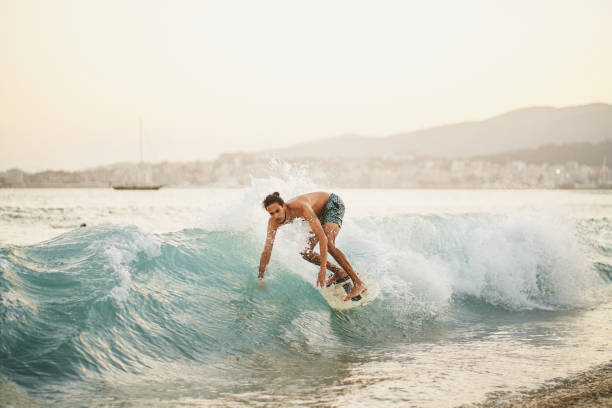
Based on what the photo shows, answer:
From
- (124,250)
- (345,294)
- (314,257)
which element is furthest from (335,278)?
(124,250)

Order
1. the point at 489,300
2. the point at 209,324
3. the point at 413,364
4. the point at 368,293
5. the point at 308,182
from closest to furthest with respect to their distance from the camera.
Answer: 1. the point at 413,364
2. the point at 209,324
3. the point at 368,293
4. the point at 489,300
5. the point at 308,182

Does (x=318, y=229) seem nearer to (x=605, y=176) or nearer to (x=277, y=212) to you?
(x=277, y=212)

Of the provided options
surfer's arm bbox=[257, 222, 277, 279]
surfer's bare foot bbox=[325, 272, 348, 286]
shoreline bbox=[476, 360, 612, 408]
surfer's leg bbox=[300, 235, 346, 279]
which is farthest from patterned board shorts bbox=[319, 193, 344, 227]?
shoreline bbox=[476, 360, 612, 408]

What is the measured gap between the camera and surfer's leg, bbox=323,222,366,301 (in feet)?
21.3

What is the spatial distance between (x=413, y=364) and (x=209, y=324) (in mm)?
2673

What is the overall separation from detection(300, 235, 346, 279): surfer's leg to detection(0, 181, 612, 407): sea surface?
0.52 metres

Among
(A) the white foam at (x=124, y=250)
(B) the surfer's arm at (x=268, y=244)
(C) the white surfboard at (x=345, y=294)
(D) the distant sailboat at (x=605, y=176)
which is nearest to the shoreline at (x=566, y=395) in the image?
(C) the white surfboard at (x=345, y=294)

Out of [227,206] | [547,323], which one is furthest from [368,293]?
[227,206]

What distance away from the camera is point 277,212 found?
595 cm

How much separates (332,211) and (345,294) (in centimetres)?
137

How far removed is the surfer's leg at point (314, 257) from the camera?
6.65 meters

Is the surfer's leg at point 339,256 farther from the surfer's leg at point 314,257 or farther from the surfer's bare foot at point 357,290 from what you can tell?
the surfer's leg at point 314,257

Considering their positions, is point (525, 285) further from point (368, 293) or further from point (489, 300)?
point (368, 293)

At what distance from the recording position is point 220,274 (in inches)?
312
